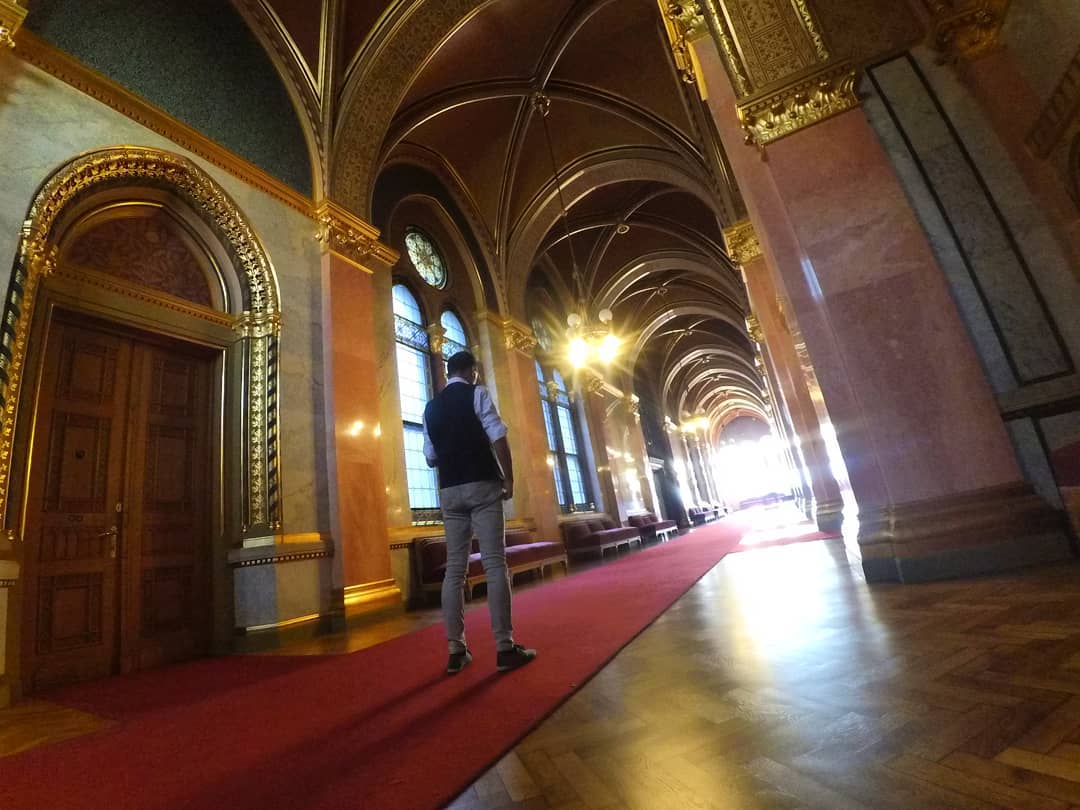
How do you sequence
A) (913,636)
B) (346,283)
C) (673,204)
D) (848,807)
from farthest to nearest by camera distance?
1. (673,204)
2. (346,283)
3. (913,636)
4. (848,807)

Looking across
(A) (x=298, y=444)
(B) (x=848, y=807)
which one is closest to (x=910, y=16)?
(B) (x=848, y=807)

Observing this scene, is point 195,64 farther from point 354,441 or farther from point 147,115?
point 354,441

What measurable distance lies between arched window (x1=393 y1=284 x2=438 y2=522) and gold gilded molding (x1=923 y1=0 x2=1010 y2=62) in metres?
6.13

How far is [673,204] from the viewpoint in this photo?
1269cm

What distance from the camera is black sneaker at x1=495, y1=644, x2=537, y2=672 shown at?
2.33 metres

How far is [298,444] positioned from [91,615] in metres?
1.97

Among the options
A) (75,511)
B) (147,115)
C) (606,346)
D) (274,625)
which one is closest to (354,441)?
(274,625)

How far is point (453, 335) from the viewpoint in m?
9.08

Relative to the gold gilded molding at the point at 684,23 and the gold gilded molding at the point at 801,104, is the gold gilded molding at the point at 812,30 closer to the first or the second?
the gold gilded molding at the point at 801,104

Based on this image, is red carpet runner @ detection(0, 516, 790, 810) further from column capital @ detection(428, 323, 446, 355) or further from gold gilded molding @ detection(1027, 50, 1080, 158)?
column capital @ detection(428, 323, 446, 355)

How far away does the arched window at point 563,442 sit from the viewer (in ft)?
37.2

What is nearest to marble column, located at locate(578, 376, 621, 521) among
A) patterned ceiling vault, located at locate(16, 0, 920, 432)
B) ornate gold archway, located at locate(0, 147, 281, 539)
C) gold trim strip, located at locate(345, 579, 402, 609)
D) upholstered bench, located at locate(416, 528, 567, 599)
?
patterned ceiling vault, located at locate(16, 0, 920, 432)

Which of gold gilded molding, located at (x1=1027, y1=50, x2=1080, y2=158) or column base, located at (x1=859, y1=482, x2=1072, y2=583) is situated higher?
gold gilded molding, located at (x1=1027, y1=50, x2=1080, y2=158)

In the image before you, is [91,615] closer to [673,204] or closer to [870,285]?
[870,285]
